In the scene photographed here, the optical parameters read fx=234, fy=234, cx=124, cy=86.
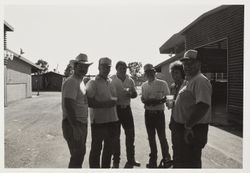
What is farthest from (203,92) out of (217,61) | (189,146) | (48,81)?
(48,81)

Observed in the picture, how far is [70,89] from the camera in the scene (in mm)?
2686

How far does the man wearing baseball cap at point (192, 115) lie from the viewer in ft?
8.03

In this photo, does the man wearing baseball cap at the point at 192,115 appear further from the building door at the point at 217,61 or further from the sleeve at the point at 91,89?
the building door at the point at 217,61

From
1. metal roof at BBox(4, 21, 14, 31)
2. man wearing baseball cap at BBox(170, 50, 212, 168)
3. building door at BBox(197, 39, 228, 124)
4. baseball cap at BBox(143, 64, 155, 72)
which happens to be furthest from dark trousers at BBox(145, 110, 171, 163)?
building door at BBox(197, 39, 228, 124)

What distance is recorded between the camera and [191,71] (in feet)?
8.66

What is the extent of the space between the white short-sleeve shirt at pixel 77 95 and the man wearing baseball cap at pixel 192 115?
1114mm

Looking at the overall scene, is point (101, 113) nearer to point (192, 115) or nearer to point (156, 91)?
point (156, 91)

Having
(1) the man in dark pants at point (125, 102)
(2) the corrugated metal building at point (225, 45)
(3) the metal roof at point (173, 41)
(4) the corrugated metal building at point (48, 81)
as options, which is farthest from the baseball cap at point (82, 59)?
(4) the corrugated metal building at point (48, 81)

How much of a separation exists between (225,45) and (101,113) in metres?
6.84

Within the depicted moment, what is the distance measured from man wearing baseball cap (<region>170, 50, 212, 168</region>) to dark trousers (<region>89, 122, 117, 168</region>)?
94cm

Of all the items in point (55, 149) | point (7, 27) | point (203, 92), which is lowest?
point (55, 149)

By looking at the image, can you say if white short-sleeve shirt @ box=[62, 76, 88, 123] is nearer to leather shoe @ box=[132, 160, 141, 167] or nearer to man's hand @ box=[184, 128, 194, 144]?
man's hand @ box=[184, 128, 194, 144]

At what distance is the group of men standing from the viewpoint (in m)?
2.55

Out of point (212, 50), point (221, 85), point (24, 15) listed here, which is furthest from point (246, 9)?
point (221, 85)
